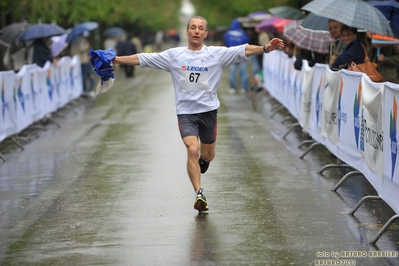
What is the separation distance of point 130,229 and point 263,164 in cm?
461

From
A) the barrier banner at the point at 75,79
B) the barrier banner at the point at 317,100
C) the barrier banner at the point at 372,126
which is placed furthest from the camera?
the barrier banner at the point at 75,79

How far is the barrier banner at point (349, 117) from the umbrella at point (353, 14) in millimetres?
923

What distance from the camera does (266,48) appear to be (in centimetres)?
912

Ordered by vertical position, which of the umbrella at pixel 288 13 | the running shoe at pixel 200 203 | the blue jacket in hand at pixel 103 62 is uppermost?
the blue jacket in hand at pixel 103 62

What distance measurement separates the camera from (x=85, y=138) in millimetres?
16734

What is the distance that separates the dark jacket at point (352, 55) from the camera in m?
12.6

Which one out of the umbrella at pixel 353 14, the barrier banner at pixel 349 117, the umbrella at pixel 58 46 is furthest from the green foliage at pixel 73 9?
the barrier banner at pixel 349 117

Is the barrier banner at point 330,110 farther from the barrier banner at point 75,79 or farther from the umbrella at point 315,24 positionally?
the barrier banner at point 75,79

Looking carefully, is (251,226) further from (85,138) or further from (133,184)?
(85,138)

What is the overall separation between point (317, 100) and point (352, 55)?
125cm

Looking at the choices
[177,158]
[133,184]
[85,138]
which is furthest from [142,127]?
[133,184]

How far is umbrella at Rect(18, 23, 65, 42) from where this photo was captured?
2111 cm

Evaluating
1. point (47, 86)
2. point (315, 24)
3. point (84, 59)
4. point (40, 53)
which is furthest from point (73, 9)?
point (315, 24)

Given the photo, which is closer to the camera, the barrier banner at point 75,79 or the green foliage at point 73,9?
the barrier banner at point 75,79
